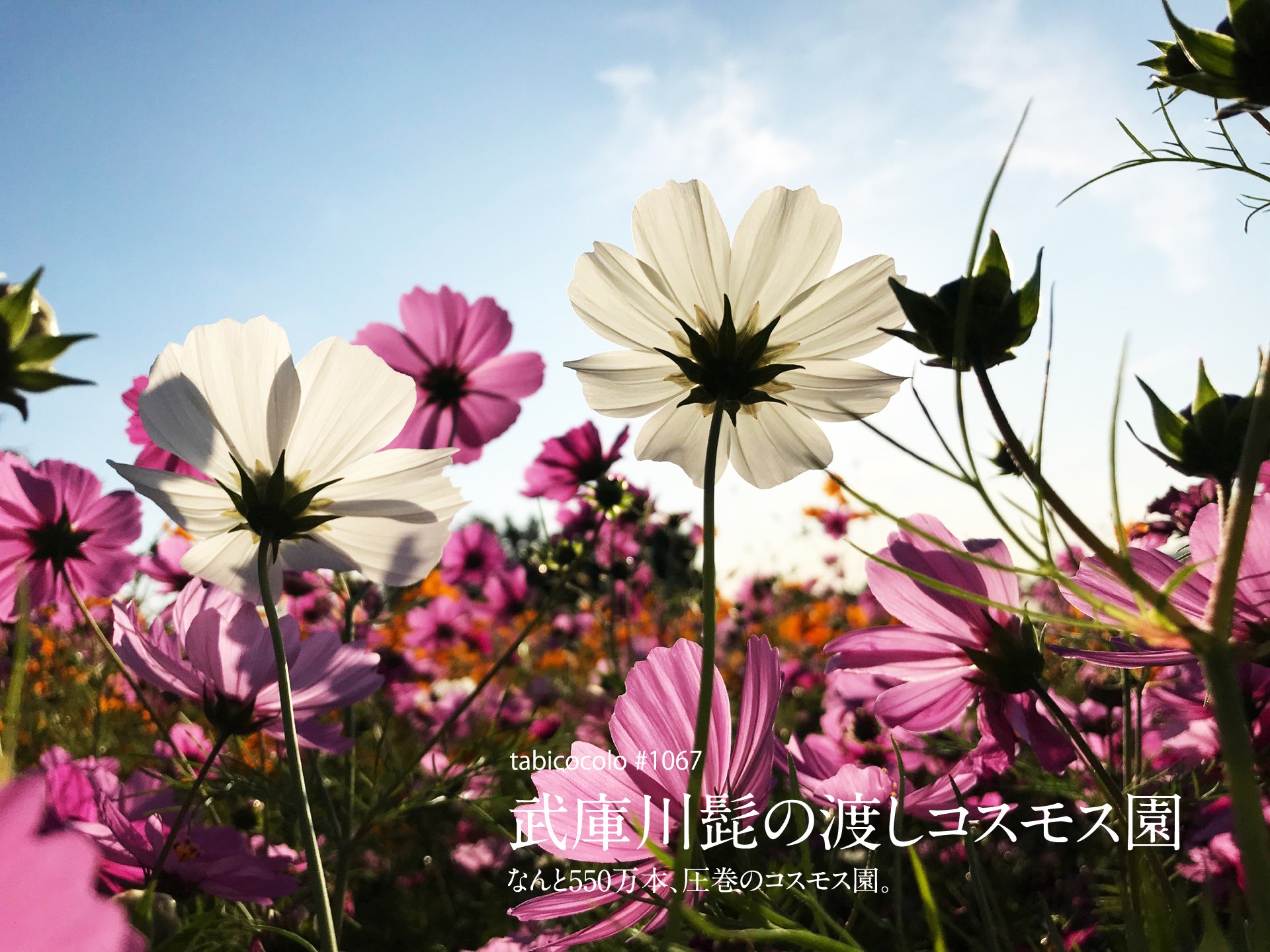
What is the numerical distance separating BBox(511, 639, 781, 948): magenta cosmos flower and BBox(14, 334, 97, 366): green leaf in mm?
275

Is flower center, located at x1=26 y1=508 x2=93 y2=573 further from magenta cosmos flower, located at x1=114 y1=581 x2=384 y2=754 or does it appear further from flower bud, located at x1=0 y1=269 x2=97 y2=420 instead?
flower bud, located at x1=0 y1=269 x2=97 y2=420

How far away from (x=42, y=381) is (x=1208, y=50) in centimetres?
47

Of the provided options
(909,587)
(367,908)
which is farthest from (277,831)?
(909,587)

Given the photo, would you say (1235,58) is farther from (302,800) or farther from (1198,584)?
(302,800)

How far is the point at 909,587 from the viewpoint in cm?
39

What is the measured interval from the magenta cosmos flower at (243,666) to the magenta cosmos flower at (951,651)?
0.27 metres

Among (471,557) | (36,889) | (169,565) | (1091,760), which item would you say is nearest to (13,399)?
(36,889)

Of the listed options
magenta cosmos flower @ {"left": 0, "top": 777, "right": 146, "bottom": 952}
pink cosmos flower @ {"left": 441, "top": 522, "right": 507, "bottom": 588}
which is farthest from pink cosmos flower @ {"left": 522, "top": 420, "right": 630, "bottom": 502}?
magenta cosmos flower @ {"left": 0, "top": 777, "right": 146, "bottom": 952}

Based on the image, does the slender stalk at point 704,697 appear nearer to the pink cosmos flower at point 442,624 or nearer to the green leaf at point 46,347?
the green leaf at point 46,347

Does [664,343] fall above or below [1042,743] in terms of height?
above

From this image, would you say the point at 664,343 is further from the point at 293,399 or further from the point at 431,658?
the point at 431,658

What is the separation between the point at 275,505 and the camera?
41 centimetres

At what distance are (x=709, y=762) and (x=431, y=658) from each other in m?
2.16

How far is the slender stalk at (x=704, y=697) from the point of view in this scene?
0.21 meters
